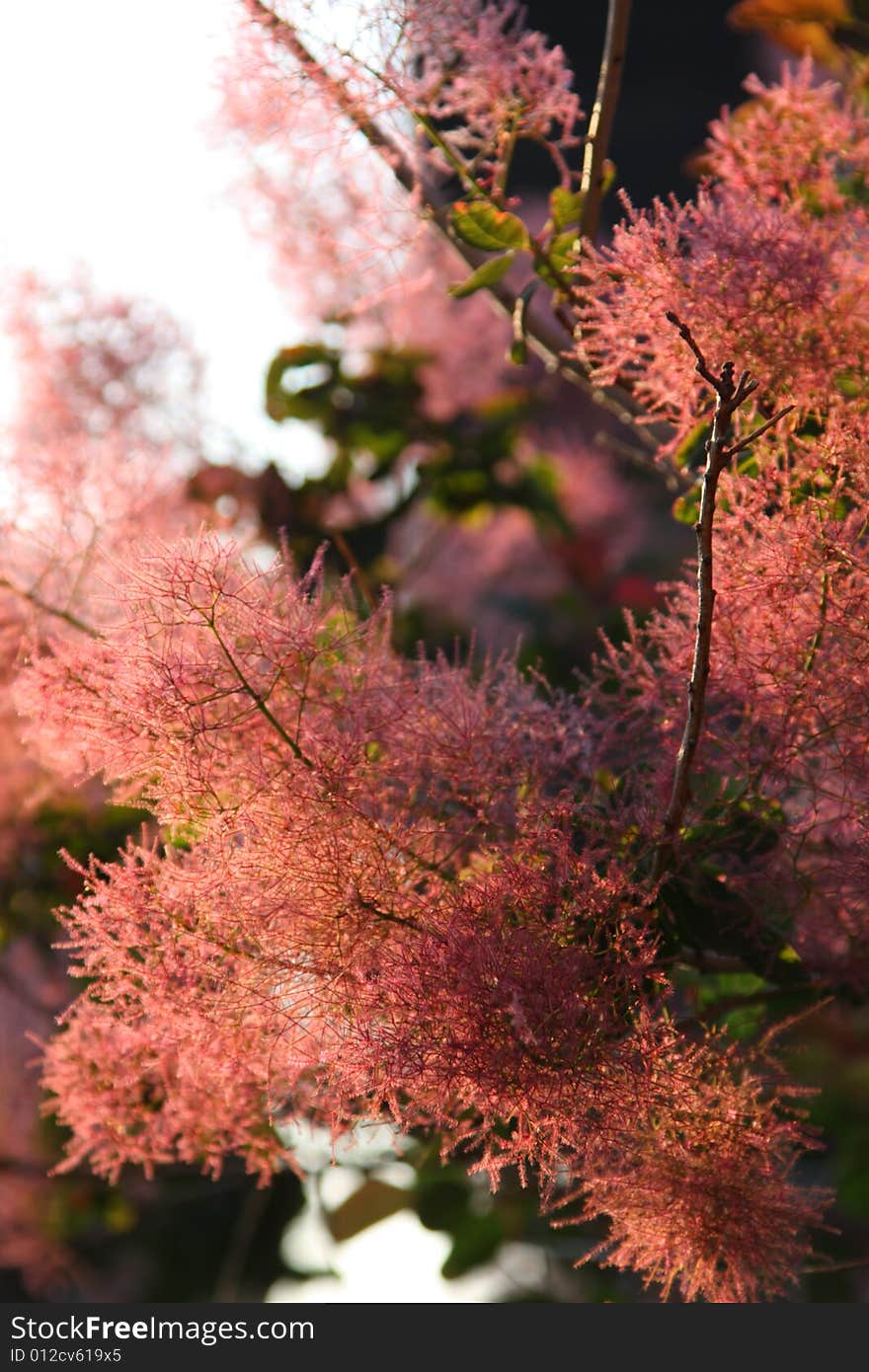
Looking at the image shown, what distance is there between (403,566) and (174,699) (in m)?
0.58

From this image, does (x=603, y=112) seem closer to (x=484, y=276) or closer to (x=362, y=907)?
(x=484, y=276)

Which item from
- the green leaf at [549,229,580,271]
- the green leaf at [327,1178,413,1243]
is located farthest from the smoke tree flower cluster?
the green leaf at [327,1178,413,1243]

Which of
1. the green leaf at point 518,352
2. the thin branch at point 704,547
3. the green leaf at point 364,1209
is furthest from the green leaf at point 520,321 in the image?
the green leaf at point 364,1209

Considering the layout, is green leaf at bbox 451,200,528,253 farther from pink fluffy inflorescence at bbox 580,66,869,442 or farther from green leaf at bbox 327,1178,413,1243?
green leaf at bbox 327,1178,413,1243

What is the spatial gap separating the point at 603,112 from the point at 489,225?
0.22 feet

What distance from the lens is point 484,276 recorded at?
0.52m

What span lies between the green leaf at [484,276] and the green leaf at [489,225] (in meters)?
0.01

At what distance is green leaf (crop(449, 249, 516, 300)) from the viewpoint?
0.51 m

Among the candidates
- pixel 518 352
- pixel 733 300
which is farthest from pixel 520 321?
pixel 733 300

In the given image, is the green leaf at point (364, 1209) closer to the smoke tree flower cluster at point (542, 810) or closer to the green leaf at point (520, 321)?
the smoke tree flower cluster at point (542, 810)

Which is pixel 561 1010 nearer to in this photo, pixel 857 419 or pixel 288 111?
pixel 857 419

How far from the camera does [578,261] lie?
47cm

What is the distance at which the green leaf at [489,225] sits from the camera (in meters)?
0.50

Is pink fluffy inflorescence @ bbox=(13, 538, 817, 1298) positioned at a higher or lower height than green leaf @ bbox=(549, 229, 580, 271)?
lower
